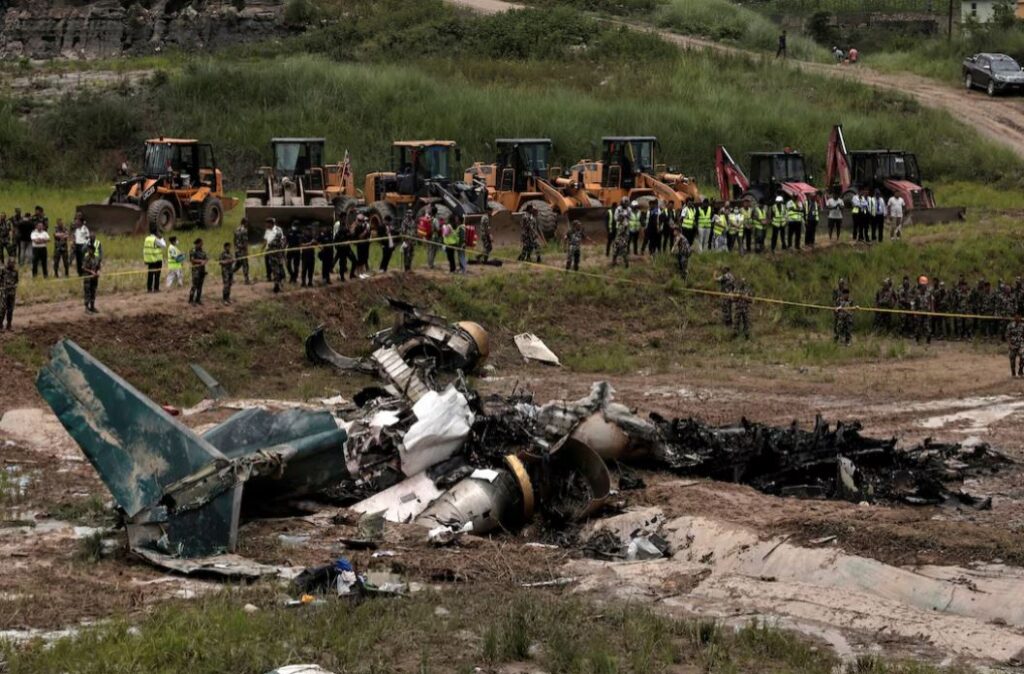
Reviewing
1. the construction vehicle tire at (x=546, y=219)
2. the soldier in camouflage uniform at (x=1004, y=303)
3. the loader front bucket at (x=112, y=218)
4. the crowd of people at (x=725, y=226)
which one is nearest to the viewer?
the soldier in camouflage uniform at (x=1004, y=303)

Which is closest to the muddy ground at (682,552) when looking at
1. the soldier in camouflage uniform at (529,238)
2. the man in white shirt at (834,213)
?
the soldier in camouflage uniform at (529,238)

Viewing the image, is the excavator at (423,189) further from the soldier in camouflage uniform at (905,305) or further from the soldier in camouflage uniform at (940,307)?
the soldier in camouflage uniform at (940,307)

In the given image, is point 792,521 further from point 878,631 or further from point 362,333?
point 362,333

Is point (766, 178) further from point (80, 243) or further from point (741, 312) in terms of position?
point (80, 243)

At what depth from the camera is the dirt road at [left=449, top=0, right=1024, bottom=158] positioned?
53406 millimetres

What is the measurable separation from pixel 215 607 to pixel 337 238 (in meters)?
17.1

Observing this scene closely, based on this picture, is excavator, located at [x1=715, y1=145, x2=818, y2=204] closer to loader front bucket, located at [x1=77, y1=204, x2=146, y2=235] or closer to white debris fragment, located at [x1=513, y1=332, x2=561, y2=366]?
white debris fragment, located at [x1=513, y1=332, x2=561, y2=366]

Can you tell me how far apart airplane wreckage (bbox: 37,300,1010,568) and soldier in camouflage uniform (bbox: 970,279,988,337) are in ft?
38.4

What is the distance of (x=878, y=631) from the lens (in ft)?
45.0

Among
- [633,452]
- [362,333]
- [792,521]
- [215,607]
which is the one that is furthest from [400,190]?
[215,607]

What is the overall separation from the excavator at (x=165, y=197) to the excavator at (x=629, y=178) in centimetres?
899

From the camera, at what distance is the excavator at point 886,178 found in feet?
130

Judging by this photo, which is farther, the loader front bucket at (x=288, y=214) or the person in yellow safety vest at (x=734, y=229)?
the person in yellow safety vest at (x=734, y=229)

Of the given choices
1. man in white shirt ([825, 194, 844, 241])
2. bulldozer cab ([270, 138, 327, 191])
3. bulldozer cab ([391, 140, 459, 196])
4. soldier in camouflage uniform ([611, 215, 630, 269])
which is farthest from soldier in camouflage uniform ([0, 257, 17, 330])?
man in white shirt ([825, 194, 844, 241])
